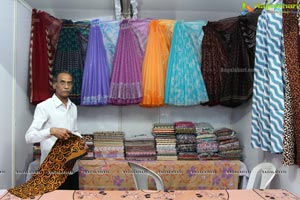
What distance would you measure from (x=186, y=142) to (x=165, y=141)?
0.20 m

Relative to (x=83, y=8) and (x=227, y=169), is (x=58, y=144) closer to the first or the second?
(x=83, y=8)

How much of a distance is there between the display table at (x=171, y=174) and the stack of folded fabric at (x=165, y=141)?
76mm

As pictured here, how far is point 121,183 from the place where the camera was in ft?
6.96

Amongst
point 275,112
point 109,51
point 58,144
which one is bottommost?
point 58,144

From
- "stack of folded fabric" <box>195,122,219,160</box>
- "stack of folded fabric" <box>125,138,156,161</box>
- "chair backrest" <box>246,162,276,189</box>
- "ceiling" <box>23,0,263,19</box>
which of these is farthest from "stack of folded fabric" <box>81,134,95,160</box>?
"chair backrest" <box>246,162,276,189</box>

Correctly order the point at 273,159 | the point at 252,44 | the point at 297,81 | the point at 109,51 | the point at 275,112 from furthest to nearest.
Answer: the point at 109,51 < the point at 252,44 < the point at 273,159 < the point at 275,112 < the point at 297,81

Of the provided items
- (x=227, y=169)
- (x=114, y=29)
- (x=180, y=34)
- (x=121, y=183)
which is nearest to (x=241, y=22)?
(x=180, y=34)

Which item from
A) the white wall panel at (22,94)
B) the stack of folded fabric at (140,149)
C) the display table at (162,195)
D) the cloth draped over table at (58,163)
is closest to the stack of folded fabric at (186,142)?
the stack of folded fabric at (140,149)

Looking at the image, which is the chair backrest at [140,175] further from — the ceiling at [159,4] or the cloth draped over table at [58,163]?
the ceiling at [159,4]

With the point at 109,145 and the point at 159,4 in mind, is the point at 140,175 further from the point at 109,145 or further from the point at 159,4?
the point at 159,4

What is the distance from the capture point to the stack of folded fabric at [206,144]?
7.49 feet

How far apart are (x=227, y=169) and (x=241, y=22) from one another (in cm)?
129

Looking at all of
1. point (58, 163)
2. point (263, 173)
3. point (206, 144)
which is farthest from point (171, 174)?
point (58, 163)

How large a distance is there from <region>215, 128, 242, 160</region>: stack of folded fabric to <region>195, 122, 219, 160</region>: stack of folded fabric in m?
0.05
